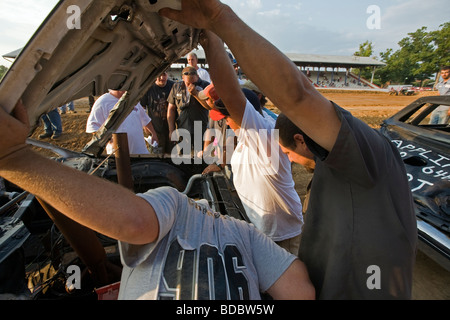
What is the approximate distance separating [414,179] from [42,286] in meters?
3.81

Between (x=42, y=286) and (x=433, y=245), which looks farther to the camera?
(x=433, y=245)

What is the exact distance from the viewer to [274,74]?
820 mm

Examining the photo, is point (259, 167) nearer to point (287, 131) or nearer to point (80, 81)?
point (287, 131)

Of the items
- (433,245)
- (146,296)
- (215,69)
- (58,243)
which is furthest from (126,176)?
(433,245)

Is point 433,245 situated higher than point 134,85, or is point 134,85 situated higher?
point 134,85

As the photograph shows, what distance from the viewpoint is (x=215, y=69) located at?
156cm

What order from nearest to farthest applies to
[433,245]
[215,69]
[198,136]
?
[215,69] → [433,245] → [198,136]

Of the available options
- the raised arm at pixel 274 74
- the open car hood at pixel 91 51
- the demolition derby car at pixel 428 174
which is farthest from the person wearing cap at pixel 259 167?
the demolition derby car at pixel 428 174

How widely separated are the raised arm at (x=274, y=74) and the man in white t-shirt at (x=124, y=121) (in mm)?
2601

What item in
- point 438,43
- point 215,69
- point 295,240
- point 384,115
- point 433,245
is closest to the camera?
point 215,69

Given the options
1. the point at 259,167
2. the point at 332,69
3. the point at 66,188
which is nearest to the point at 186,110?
the point at 259,167

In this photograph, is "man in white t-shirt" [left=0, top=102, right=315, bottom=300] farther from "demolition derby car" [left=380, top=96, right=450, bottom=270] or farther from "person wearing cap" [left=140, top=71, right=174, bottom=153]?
"person wearing cap" [left=140, top=71, right=174, bottom=153]
